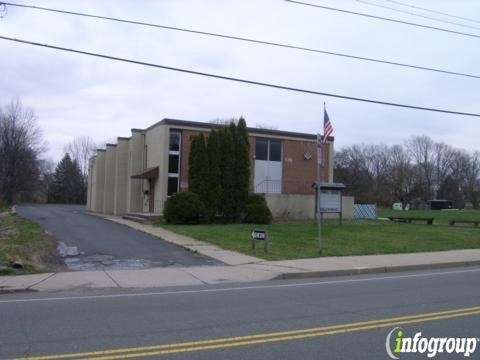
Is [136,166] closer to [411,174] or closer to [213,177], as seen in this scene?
[213,177]

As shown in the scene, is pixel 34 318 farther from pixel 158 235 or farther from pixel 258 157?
pixel 258 157

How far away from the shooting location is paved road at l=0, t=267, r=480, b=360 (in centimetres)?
627

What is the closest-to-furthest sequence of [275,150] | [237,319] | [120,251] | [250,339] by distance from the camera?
[250,339] → [237,319] → [120,251] → [275,150]

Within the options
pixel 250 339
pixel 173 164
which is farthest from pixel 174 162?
pixel 250 339

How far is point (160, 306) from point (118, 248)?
9614 millimetres

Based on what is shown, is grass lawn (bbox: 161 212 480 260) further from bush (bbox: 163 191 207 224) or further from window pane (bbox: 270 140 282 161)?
window pane (bbox: 270 140 282 161)

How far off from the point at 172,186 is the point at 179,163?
5.38 feet

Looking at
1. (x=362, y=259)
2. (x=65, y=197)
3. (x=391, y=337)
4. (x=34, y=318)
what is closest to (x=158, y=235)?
(x=362, y=259)

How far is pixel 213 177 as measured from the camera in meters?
29.5

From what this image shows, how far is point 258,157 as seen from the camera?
37.8 meters

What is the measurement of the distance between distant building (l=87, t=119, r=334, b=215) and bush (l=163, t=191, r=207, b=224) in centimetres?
699

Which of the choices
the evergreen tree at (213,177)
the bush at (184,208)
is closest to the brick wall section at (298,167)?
the evergreen tree at (213,177)

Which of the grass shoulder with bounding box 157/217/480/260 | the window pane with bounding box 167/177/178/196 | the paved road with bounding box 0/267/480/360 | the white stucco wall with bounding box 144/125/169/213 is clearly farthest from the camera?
the window pane with bounding box 167/177/178/196

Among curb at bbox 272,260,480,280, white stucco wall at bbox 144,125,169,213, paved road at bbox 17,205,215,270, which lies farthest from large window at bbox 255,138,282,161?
curb at bbox 272,260,480,280
